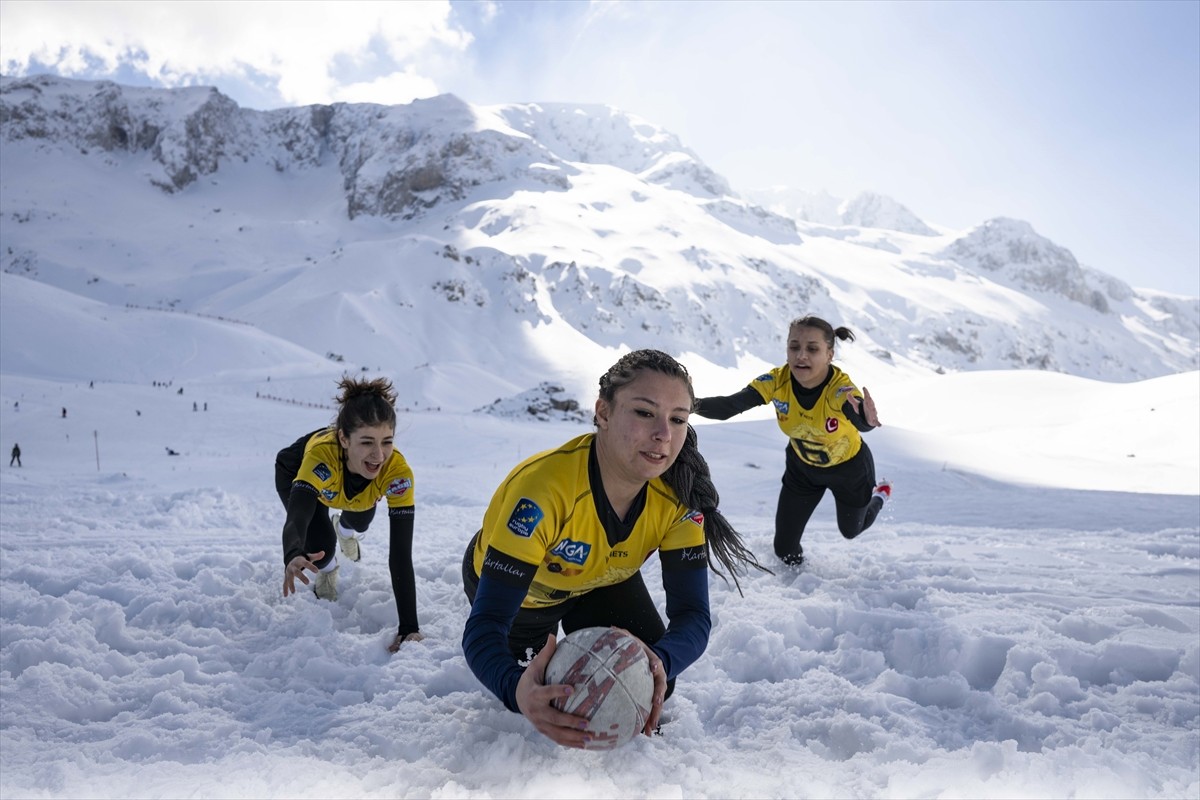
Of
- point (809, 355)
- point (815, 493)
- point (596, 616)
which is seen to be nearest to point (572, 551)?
point (596, 616)

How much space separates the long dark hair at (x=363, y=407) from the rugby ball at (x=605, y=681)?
249 cm

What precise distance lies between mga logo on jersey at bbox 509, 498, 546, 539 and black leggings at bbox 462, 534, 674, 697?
0.82m

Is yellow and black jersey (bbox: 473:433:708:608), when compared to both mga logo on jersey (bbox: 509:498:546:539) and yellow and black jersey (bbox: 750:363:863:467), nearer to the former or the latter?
mga logo on jersey (bbox: 509:498:546:539)

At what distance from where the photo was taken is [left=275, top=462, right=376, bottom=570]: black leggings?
5.41 meters

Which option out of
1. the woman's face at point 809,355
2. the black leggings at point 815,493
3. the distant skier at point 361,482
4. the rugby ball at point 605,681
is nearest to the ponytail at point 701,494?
the rugby ball at point 605,681

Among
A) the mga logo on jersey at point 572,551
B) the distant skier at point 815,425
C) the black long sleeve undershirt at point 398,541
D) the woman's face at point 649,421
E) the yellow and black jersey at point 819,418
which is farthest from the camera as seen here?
the yellow and black jersey at point 819,418

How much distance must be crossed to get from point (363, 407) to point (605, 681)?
9.14 feet

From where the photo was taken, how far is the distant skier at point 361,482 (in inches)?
174

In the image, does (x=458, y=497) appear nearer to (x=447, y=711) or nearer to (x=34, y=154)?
(x=447, y=711)

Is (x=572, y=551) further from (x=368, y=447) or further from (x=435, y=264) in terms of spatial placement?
(x=435, y=264)

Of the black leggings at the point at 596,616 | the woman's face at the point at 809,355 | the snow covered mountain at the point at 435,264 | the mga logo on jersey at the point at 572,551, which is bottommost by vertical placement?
the black leggings at the point at 596,616

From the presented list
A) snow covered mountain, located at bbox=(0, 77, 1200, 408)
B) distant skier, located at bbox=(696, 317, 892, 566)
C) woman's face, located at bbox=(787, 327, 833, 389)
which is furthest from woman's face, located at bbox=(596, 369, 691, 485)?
snow covered mountain, located at bbox=(0, 77, 1200, 408)

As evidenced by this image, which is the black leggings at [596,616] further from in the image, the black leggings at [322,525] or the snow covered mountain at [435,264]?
the snow covered mountain at [435,264]

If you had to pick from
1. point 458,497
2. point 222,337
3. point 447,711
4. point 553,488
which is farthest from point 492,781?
point 222,337
